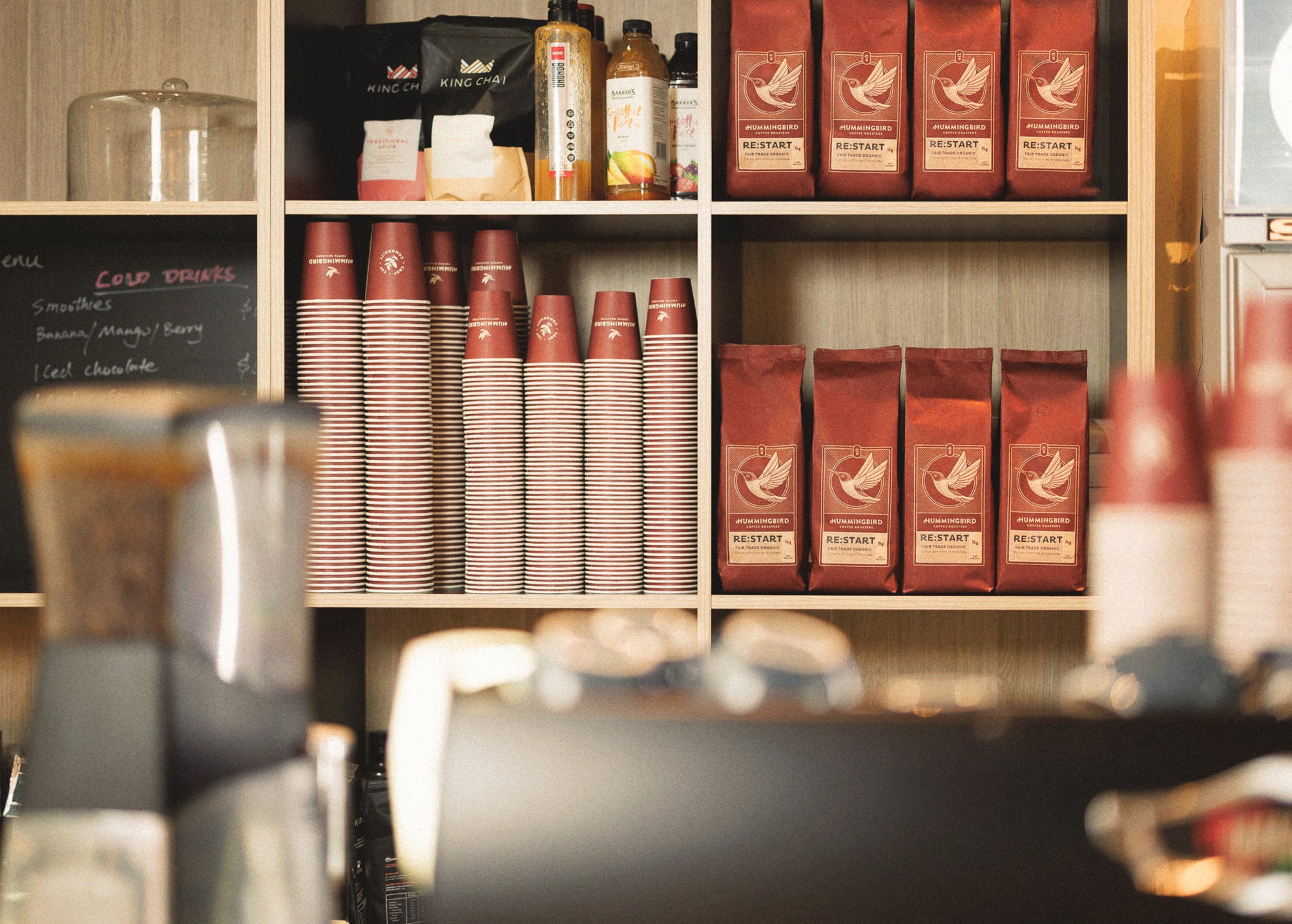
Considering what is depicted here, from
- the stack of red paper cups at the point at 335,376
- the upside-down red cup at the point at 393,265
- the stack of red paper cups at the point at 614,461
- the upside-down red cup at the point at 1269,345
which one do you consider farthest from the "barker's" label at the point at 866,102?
the upside-down red cup at the point at 1269,345

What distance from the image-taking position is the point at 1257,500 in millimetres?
396

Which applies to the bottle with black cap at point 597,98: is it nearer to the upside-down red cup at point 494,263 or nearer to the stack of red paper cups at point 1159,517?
the upside-down red cup at point 494,263

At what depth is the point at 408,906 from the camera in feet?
5.07

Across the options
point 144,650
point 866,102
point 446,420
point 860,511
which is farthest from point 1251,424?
point 446,420

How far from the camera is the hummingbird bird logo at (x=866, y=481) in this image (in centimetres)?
145

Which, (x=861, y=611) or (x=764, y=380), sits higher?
(x=764, y=380)

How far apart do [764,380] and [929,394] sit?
234 mm

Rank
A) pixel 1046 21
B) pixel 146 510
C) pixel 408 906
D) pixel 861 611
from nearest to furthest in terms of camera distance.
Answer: pixel 146 510 < pixel 1046 21 < pixel 408 906 < pixel 861 611

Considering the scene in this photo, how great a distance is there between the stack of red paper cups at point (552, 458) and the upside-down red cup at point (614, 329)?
0.13 feet

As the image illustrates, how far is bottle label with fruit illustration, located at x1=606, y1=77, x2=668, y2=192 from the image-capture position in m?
1.47

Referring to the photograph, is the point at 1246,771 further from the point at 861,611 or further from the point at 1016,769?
the point at 861,611

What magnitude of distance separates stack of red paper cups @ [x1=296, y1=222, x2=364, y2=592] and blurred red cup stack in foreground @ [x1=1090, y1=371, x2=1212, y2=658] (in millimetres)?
1250

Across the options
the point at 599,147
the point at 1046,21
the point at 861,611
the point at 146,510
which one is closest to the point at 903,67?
the point at 1046,21

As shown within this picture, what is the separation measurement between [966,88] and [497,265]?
722 mm
